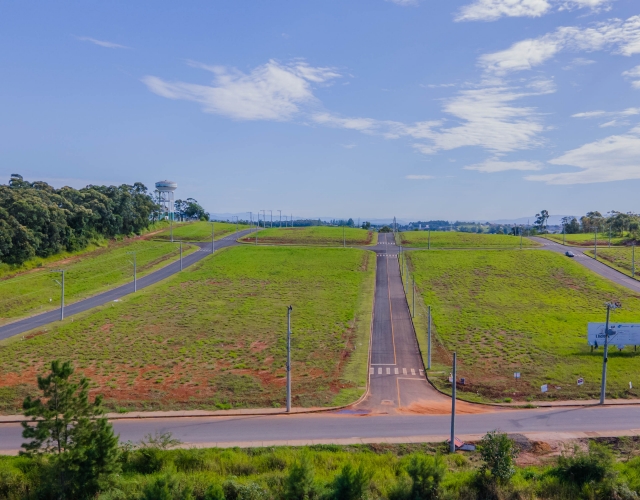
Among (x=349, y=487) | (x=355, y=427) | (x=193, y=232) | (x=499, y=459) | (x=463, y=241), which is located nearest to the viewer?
(x=349, y=487)

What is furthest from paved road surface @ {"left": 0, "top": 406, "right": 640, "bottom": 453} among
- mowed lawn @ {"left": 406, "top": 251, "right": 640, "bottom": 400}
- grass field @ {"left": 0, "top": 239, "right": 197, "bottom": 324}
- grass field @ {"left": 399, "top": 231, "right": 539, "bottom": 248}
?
grass field @ {"left": 399, "top": 231, "right": 539, "bottom": 248}

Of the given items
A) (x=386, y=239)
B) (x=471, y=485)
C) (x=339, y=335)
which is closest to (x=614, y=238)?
(x=386, y=239)

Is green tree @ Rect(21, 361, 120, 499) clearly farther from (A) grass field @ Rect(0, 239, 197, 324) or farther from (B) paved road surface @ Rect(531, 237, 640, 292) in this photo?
(B) paved road surface @ Rect(531, 237, 640, 292)

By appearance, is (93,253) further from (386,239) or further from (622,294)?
(622,294)

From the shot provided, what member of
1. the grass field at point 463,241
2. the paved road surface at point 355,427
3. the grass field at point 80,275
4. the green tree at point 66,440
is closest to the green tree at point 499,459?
the paved road surface at point 355,427

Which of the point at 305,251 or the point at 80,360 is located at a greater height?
the point at 305,251

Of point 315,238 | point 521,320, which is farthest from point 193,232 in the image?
point 521,320

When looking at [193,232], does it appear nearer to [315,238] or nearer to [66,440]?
[315,238]
